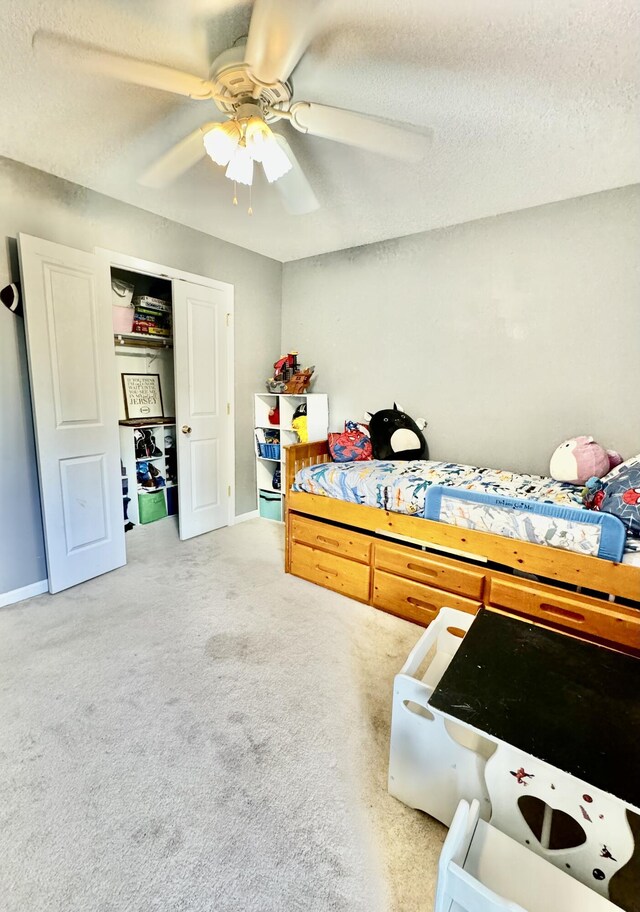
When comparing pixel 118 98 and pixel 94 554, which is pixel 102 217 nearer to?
pixel 118 98

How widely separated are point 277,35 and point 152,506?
3373 mm

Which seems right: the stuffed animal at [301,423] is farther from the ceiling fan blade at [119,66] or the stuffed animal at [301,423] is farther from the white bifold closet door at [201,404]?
the ceiling fan blade at [119,66]

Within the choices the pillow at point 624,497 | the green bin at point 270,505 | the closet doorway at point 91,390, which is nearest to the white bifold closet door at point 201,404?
the closet doorway at point 91,390

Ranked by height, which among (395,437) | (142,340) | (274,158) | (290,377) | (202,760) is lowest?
(202,760)

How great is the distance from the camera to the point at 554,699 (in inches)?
41.1

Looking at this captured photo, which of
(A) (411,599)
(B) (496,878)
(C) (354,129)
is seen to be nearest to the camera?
(B) (496,878)

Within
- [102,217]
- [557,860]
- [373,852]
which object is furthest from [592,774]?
[102,217]

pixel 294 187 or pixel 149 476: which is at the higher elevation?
pixel 294 187

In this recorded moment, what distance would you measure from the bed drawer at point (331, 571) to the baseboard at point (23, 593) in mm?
1562

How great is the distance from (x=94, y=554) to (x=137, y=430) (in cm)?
128

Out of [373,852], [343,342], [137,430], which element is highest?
[343,342]

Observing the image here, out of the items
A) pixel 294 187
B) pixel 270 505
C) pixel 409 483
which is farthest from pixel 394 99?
pixel 270 505

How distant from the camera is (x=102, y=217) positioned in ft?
8.21

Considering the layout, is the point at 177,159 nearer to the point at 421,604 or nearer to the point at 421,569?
the point at 421,569
